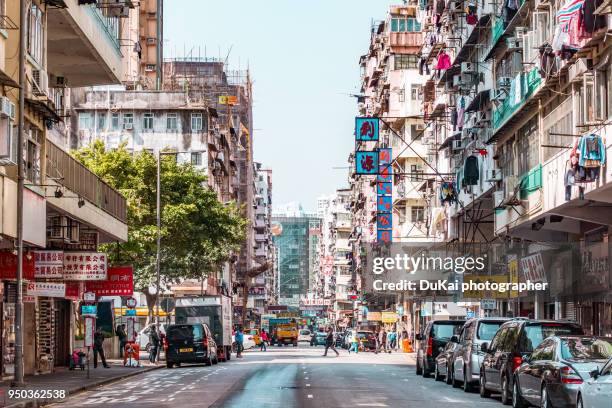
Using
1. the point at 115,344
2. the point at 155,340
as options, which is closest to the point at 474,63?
the point at 155,340

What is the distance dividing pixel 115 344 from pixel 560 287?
2597cm

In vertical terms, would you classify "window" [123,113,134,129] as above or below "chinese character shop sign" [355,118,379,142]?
above

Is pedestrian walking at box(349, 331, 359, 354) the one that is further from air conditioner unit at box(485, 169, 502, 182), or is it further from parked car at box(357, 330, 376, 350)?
air conditioner unit at box(485, 169, 502, 182)

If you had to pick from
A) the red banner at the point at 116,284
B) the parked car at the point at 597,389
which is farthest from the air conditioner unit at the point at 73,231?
the parked car at the point at 597,389

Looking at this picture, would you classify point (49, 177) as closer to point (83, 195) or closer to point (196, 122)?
point (83, 195)

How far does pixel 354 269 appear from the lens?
150500 mm

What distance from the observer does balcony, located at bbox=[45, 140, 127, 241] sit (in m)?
33.9

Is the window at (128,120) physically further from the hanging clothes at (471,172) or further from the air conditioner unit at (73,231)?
the air conditioner unit at (73,231)

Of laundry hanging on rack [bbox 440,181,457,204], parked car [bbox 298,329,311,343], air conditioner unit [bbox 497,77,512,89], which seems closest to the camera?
air conditioner unit [bbox 497,77,512,89]

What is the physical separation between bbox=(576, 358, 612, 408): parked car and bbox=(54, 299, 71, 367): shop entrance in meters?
30.3

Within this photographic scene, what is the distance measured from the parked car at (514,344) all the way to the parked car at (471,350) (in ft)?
8.75

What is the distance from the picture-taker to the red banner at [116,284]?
42.5 meters

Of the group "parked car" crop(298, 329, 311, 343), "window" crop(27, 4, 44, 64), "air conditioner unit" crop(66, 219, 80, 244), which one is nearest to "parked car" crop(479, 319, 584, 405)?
"window" crop(27, 4, 44, 64)

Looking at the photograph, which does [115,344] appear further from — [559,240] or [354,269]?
[354,269]
